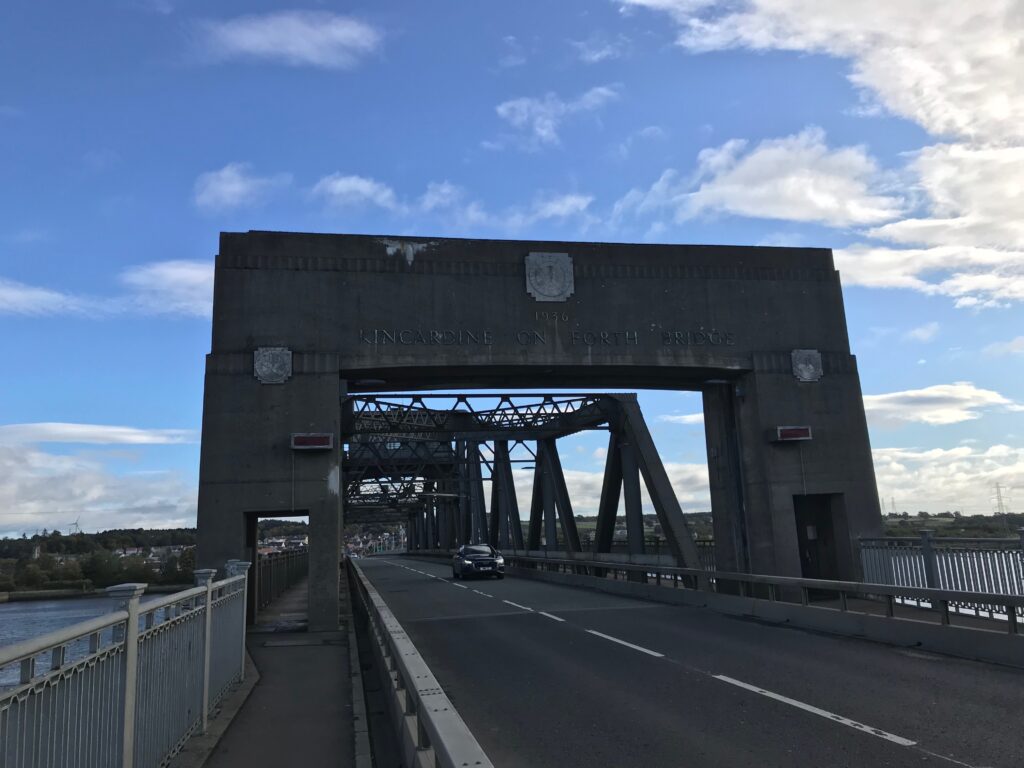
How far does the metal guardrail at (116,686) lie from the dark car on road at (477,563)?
26.3 meters

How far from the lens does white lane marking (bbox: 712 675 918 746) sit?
666 centimetres

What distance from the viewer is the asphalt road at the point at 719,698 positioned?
646 cm

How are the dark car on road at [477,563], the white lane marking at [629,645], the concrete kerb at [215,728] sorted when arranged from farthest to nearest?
the dark car on road at [477,563] → the white lane marking at [629,645] → the concrete kerb at [215,728]

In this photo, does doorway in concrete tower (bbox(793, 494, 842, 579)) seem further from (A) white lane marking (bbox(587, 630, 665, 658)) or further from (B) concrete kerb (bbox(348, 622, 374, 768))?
(B) concrete kerb (bbox(348, 622, 374, 768))

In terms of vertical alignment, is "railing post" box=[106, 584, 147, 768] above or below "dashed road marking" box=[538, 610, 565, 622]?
above

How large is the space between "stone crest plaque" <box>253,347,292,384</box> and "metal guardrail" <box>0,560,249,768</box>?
32.1ft

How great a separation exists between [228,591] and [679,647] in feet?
22.6

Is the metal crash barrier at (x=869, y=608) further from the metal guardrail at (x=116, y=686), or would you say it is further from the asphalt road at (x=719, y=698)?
the metal guardrail at (x=116, y=686)

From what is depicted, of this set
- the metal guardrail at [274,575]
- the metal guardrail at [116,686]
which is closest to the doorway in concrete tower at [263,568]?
the metal guardrail at [274,575]

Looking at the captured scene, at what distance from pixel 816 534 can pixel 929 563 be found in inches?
247

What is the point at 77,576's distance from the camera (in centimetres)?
4934

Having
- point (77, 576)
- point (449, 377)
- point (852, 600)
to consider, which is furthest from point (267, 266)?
point (77, 576)

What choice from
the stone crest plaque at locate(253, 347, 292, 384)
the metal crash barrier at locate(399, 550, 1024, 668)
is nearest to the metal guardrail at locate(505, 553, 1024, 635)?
the metal crash barrier at locate(399, 550, 1024, 668)

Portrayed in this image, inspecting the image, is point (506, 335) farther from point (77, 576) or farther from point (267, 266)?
point (77, 576)
